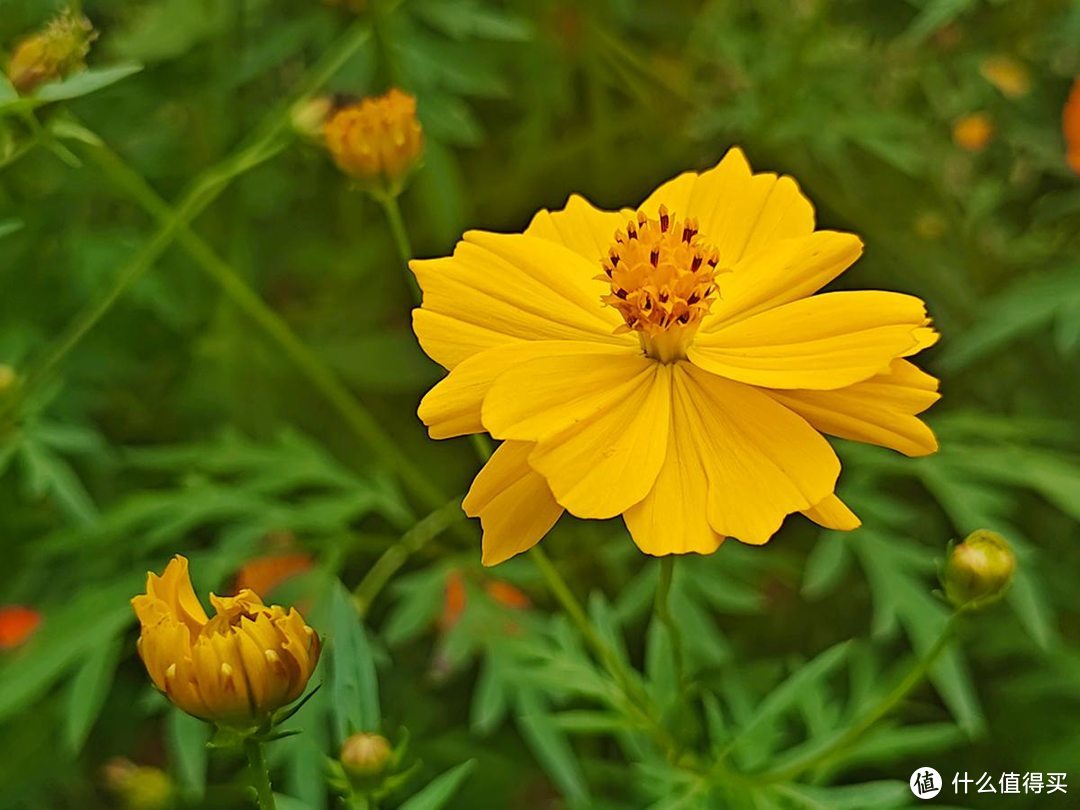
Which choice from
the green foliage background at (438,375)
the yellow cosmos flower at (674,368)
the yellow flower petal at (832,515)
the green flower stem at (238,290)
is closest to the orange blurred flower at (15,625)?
the green foliage background at (438,375)

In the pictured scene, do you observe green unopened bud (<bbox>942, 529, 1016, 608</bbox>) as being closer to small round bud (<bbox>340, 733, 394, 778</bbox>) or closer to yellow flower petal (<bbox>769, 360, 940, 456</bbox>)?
yellow flower petal (<bbox>769, 360, 940, 456</bbox>)

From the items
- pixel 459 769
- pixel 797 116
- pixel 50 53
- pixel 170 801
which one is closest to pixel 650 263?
pixel 459 769

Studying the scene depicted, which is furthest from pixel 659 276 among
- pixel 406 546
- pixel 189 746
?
pixel 189 746

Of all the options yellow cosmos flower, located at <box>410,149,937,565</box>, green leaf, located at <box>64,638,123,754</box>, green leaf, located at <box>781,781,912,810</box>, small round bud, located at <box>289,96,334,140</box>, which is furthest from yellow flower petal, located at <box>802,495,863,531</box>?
green leaf, located at <box>64,638,123,754</box>

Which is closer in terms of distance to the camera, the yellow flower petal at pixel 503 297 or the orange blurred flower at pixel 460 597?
the yellow flower petal at pixel 503 297

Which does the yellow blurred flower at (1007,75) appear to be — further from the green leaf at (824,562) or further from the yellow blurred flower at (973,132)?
the green leaf at (824,562)

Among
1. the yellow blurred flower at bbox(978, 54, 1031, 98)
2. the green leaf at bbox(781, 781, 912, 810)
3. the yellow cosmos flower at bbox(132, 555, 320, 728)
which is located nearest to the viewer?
the yellow cosmos flower at bbox(132, 555, 320, 728)
